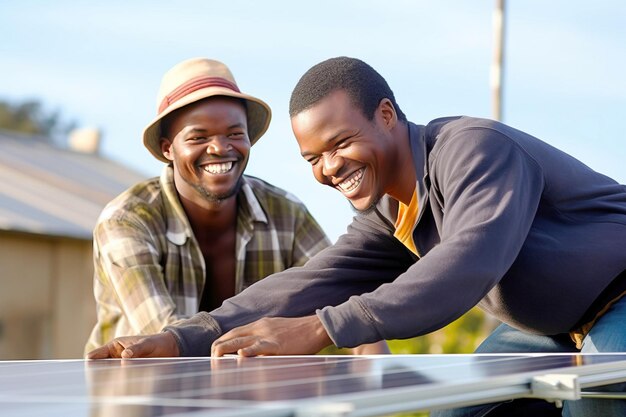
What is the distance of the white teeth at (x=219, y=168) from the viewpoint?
571 cm

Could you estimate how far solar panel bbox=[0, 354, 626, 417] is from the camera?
1979 millimetres

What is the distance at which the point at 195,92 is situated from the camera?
580cm


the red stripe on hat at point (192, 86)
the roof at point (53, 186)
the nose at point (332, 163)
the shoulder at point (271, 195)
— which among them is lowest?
the nose at point (332, 163)

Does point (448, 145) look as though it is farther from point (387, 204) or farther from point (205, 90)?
point (205, 90)

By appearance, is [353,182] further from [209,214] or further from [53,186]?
[53,186]

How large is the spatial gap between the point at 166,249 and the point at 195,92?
0.75m

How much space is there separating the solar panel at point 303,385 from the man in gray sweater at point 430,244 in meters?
0.16

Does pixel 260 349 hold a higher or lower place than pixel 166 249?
lower

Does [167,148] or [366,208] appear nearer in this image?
[366,208]

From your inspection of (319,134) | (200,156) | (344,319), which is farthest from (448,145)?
(200,156)

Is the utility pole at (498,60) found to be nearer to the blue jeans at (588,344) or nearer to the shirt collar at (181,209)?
the shirt collar at (181,209)

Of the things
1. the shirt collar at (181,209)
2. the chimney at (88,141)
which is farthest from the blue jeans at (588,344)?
the chimney at (88,141)

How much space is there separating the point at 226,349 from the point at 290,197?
9.38 ft

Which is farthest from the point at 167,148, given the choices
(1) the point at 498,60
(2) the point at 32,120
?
(2) the point at 32,120
